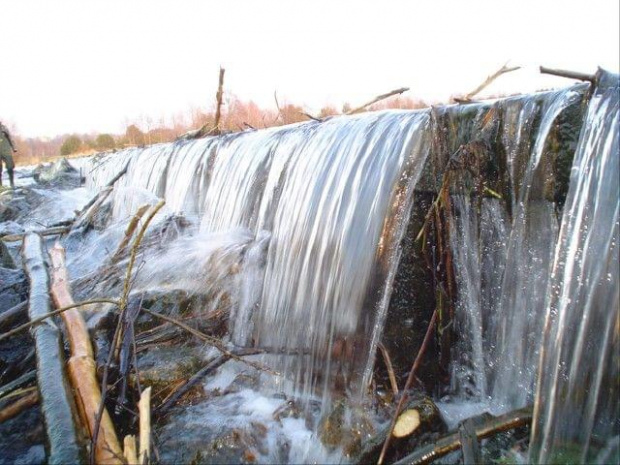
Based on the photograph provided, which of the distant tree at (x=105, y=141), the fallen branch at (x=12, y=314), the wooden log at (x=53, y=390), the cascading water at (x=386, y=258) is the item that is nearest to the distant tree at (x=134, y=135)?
the distant tree at (x=105, y=141)

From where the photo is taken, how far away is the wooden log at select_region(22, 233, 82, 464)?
6.50ft

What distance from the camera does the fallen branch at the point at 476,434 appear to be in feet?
6.54

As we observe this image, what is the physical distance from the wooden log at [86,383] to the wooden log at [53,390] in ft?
0.19

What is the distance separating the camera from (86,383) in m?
2.45

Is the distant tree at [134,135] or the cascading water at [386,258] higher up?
the distant tree at [134,135]

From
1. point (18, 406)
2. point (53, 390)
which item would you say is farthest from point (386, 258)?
point (18, 406)

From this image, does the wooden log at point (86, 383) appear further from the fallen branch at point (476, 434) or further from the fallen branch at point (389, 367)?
the fallen branch at point (389, 367)

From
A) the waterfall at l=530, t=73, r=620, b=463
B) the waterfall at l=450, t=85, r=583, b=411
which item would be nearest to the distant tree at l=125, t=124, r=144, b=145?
the waterfall at l=450, t=85, r=583, b=411

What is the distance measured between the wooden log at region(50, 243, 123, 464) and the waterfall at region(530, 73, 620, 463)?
1.98m

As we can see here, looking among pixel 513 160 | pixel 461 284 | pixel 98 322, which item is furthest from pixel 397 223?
pixel 98 322

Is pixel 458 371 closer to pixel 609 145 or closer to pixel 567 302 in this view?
pixel 567 302

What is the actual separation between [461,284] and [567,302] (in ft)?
2.56

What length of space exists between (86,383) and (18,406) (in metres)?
0.46

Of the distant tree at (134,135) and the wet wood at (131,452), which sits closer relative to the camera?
the wet wood at (131,452)
